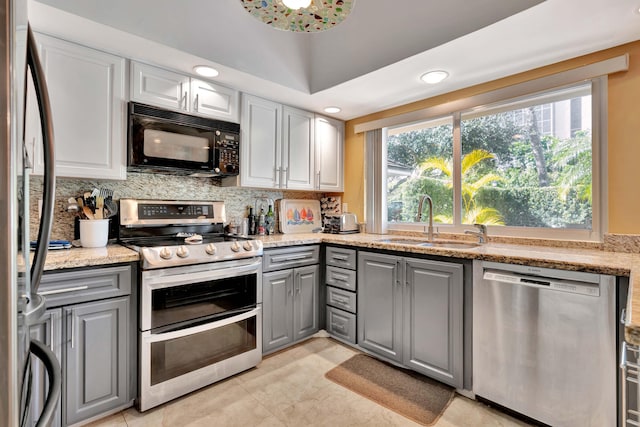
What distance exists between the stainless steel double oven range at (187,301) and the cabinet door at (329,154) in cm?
123

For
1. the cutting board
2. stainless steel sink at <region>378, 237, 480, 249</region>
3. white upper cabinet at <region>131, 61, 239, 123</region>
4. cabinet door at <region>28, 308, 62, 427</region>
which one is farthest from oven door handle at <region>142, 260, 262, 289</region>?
white upper cabinet at <region>131, 61, 239, 123</region>

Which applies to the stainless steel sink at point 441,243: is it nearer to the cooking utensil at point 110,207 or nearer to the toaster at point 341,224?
the toaster at point 341,224

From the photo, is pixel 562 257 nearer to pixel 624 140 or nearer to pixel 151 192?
pixel 624 140

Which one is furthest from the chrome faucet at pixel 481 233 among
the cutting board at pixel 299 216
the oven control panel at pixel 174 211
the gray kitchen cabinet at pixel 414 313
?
the oven control panel at pixel 174 211

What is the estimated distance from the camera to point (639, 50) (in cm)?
188

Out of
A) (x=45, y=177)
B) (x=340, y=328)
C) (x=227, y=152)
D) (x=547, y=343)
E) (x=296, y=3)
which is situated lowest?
(x=340, y=328)

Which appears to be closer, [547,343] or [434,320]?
[547,343]

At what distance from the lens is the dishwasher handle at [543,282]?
4.99 ft

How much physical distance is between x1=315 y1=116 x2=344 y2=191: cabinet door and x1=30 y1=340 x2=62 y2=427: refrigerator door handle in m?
2.69

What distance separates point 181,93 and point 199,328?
1.65 meters

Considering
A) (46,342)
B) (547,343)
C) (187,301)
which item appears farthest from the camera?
(187,301)

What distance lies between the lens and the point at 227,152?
2529 millimetres

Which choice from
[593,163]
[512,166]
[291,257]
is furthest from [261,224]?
[593,163]

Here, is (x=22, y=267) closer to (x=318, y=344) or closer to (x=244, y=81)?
(x=244, y=81)
